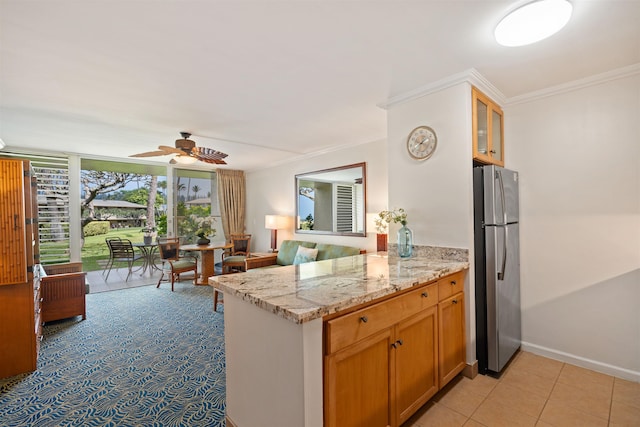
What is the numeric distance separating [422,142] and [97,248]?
20.4 feet

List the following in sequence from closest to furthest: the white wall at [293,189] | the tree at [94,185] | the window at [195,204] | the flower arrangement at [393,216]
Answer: the flower arrangement at [393,216] → the white wall at [293,189] → the tree at [94,185] → the window at [195,204]

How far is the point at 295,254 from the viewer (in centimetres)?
493

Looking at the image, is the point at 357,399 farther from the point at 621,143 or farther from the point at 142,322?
the point at 142,322

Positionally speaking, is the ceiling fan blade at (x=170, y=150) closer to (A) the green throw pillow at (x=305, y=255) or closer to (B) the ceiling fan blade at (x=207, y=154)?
(B) the ceiling fan blade at (x=207, y=154)

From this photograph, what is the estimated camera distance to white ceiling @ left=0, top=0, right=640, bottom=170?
5.17 ft

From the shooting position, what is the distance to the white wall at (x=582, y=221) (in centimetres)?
226

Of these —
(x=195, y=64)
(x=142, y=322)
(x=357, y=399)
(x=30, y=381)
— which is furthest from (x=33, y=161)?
(x=357, y=399)

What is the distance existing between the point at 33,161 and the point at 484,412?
6812 mm

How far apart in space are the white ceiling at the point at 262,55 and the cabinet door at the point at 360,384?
5.91ft

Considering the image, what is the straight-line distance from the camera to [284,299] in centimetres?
138

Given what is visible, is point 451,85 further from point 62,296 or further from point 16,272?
point 62,296

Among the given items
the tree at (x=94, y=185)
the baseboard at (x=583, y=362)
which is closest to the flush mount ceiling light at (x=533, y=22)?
the baseboard at (x=583, y=362)

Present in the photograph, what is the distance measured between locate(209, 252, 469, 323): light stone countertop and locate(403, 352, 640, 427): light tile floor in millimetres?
909

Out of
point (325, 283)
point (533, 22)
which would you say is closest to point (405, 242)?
point (325, 283)
